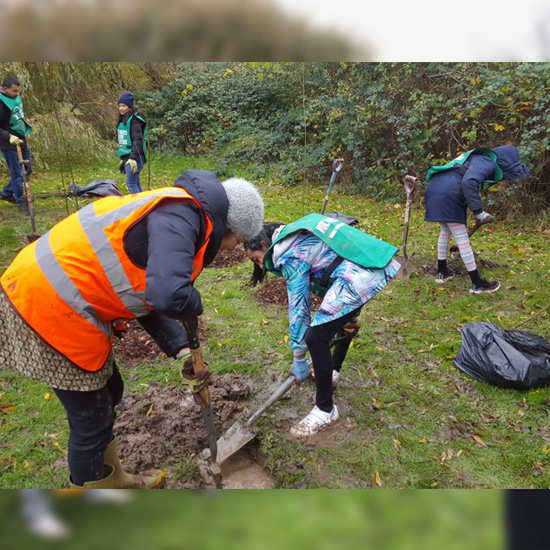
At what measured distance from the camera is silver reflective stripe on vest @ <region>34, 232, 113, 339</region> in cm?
162

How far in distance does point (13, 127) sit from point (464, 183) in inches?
247

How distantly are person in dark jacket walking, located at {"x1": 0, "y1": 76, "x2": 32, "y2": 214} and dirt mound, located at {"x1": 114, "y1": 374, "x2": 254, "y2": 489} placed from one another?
4.71 meters

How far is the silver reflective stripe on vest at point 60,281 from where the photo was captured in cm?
162

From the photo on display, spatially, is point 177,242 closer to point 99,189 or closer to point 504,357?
point 504,357

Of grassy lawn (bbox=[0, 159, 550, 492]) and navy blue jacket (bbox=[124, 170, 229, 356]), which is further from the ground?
navy blue jacket (bbox=[124, 170, 229, 356])

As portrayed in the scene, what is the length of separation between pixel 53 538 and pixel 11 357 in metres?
1.60

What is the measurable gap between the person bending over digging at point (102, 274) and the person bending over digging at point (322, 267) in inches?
30.3

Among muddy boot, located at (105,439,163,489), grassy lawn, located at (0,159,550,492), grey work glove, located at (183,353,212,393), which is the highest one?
grey work glove, located at (183,353,212,393)

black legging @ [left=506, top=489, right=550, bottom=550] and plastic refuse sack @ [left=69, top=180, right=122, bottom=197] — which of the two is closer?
black legging @ [left=506, top=489, right=550, bottom=550]

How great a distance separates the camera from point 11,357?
5.91 ft

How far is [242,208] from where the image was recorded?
1.83 meters

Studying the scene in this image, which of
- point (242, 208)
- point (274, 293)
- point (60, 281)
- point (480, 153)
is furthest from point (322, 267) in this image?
point (480, 153)

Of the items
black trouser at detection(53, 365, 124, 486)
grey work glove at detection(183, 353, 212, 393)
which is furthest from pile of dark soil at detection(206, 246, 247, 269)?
black trouser at detection(53, 365, 124, 486)

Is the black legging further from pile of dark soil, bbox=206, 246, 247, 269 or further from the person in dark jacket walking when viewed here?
the person in dark jacket walking
